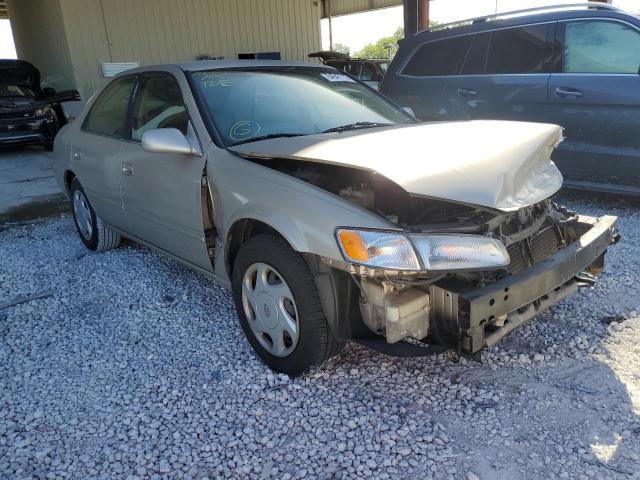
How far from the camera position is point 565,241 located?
2852 millimetres

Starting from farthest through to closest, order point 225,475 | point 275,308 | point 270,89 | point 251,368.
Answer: point 270,89, point 251,368, point 275,308, point 225,475

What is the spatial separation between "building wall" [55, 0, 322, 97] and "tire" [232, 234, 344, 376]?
1002 cm

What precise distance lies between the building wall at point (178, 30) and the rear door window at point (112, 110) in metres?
7.67

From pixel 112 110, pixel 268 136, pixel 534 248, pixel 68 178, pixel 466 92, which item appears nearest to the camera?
pixel 534 248

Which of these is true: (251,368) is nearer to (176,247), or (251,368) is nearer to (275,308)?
(275,308)

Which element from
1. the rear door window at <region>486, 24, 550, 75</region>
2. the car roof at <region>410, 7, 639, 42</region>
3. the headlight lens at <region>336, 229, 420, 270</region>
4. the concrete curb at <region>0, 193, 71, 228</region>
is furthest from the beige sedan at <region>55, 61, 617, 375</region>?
the concrete curb at <region>0, 193, 71, 228</region>

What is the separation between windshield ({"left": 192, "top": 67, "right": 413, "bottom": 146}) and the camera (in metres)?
3.07

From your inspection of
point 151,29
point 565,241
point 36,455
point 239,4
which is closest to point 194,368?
point 36,455

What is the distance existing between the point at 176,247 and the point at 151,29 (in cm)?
1022

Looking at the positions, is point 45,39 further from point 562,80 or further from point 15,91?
point 562,80

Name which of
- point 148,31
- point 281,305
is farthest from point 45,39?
point 281,305

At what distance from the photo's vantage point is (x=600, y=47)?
4.79m

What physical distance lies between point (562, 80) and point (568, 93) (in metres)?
0.15

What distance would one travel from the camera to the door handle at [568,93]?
191 inches
